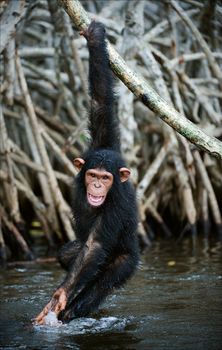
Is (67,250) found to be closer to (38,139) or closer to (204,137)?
(204,137)

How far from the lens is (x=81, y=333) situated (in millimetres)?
6559

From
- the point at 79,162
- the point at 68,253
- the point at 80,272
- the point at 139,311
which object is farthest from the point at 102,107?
the point at 139,311

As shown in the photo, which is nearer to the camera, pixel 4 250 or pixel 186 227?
pixel 4 250

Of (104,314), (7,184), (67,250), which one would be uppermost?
(7,184)

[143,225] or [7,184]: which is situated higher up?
[7,184]

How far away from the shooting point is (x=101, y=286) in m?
7.25

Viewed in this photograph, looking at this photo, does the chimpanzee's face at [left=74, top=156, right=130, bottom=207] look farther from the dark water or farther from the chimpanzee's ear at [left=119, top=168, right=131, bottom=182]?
the dark water

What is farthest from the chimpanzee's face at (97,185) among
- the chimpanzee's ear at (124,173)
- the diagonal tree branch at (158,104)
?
the diagonal tree branch at (158,104)

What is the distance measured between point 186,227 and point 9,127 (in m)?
3.97

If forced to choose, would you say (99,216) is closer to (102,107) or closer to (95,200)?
(95,200)

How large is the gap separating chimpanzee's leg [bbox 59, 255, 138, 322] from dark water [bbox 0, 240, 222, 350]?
4.4 inches

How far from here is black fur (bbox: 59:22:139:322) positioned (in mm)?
7012

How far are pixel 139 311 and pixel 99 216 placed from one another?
1040 mm

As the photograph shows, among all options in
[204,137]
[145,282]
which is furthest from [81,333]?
[145,282]
